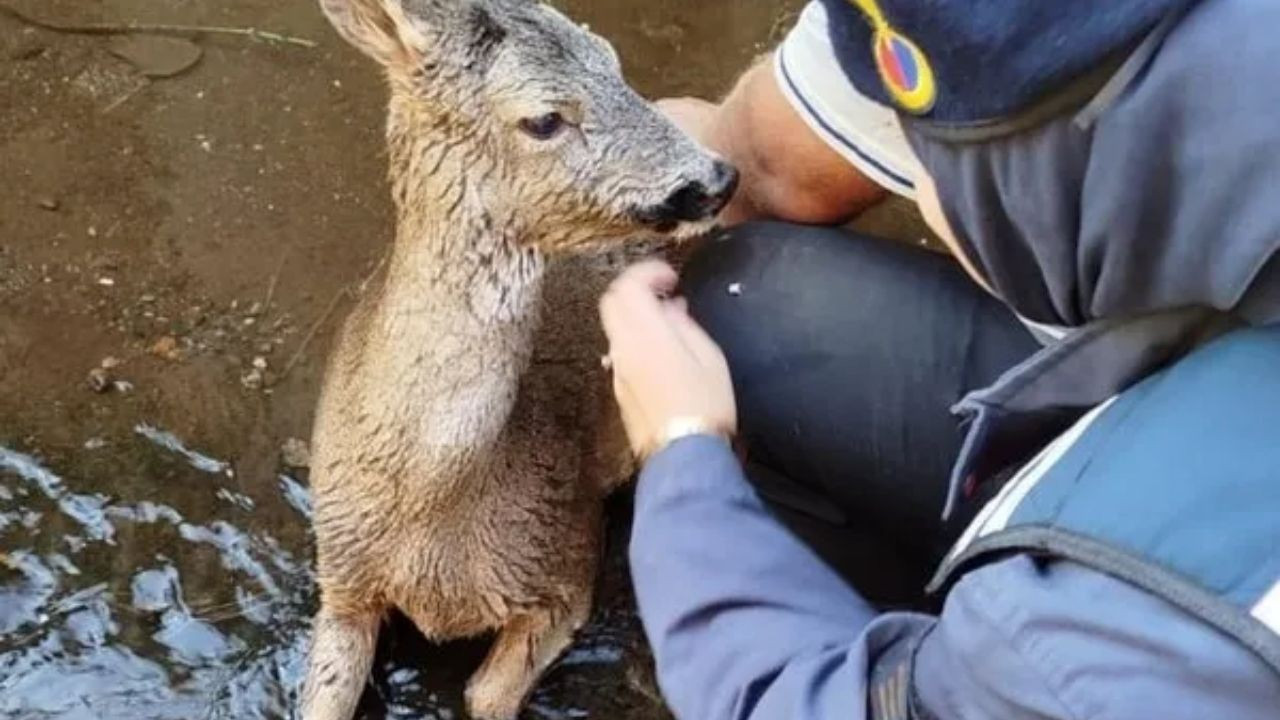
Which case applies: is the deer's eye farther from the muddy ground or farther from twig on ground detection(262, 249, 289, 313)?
twig on ground detection(262, 249, 289, 313)

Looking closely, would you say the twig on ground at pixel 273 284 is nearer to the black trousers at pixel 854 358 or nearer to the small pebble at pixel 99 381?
the small pebble at pixel 99 381

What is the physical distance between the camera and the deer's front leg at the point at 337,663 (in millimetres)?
3232

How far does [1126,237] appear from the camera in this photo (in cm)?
175

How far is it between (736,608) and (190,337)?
1981 mm

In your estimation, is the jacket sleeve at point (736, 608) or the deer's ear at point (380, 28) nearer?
the jacket sleeve at point (736, 608)

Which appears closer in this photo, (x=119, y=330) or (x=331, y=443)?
(x=331, y=443)

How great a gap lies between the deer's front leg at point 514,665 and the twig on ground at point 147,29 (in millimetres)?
1806

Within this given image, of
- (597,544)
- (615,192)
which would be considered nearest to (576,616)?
(597,544)

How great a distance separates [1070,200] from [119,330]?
251 cm

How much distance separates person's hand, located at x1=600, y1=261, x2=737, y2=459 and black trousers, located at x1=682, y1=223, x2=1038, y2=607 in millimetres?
235

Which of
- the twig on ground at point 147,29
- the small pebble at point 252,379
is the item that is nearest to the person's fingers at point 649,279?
the small pebble at point 252,379

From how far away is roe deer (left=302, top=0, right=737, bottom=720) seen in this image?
2764mm

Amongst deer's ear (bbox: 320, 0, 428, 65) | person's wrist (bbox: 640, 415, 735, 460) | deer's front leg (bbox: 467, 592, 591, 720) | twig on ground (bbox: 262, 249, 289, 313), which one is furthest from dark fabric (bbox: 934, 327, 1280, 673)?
twig on ground (bbox: 262, 249, 289, 313)

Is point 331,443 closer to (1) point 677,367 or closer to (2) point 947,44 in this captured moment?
(1) point 677,367
